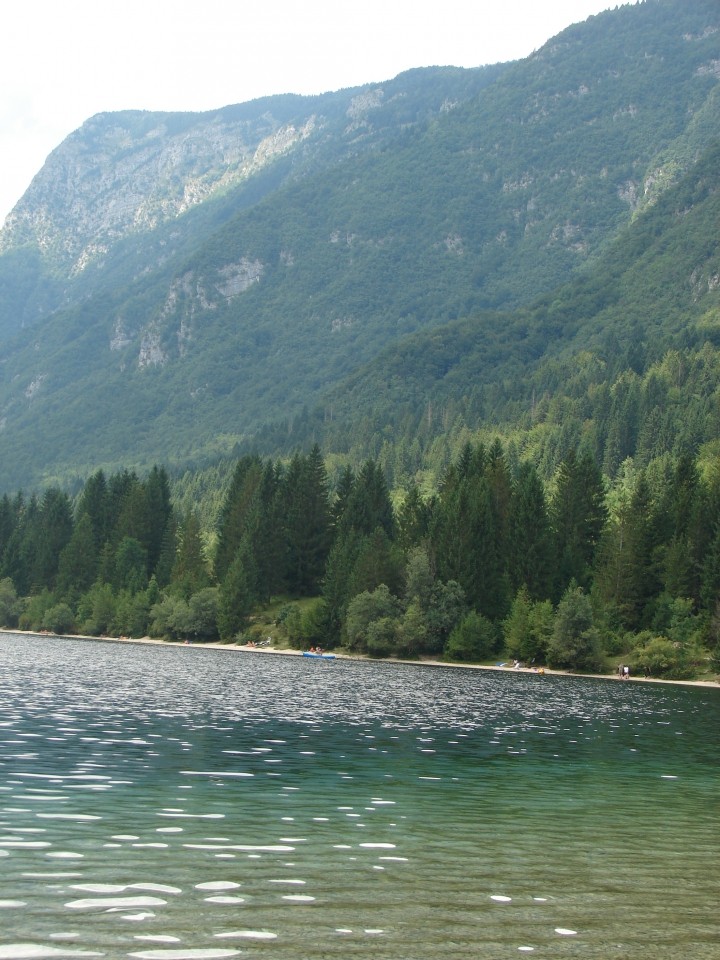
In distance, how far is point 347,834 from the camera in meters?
29.9

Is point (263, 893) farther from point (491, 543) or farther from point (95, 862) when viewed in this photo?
point (491, 543)

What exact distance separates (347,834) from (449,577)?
114632 millimetres

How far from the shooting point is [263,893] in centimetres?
2305

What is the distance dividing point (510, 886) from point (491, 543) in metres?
122

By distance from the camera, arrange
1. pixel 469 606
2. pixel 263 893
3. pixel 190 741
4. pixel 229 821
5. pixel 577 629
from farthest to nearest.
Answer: pixel 469 606 < pixel 577 629 < pixel 190 741 < pixel 229 821 < pixel 263 893

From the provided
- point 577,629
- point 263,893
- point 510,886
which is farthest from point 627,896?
point 577,629

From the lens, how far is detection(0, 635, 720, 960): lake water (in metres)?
20.7

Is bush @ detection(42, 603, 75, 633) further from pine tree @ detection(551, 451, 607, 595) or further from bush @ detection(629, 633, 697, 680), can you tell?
bush @ detection(629, 633, 697, 680)

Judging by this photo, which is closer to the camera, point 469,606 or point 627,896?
point 627,896

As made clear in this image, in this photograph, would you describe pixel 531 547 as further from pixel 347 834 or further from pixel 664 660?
pixel 347 834

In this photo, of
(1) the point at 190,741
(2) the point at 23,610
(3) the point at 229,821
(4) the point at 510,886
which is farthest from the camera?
(2) the point at 23,610

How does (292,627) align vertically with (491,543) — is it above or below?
below

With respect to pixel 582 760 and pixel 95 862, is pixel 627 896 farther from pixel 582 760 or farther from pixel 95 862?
pixel 582 760

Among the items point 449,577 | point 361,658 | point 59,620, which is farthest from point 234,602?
point 59,620
